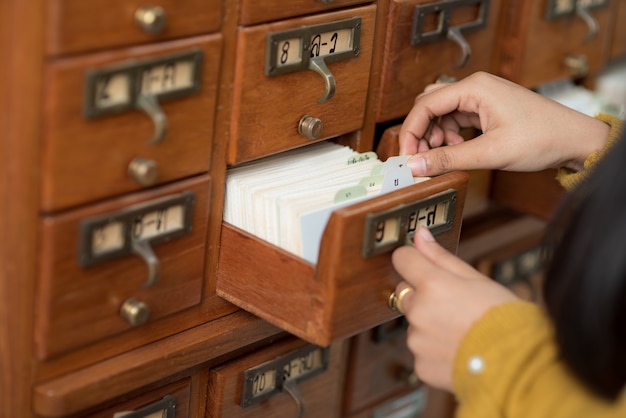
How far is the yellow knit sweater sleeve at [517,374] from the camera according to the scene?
0.83 m

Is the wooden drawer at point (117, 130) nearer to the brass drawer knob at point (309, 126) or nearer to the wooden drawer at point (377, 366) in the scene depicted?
the brass drawer knob at point (309, 126)

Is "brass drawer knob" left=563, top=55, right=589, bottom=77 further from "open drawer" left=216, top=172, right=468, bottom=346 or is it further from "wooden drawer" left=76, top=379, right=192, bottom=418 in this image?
"wooden drawer" left=76, top=379, right=192, bottom=418

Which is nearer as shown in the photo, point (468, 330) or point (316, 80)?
point (468, 330)

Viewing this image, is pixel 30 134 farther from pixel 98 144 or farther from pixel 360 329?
pixel 360 329

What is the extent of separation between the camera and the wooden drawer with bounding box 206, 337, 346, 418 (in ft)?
3.86

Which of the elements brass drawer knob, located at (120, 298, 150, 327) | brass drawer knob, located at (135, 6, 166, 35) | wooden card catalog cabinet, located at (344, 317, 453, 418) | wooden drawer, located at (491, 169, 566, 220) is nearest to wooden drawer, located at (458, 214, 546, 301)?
wooden drawer, located at (491, 169, 566, 220)

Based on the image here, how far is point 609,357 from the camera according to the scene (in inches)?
30.1

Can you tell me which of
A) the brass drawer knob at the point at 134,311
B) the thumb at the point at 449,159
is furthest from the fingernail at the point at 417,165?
the brass drawer knob at the point at 134,311

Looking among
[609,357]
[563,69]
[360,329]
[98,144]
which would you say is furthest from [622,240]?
[563,69]

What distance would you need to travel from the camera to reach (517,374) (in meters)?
0.86

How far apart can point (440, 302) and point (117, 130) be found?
0.34 meters

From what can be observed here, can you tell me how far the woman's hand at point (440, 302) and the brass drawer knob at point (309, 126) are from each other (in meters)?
0.19

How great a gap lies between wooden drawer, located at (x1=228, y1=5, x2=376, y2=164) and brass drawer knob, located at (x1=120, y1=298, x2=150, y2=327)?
0.17 metres

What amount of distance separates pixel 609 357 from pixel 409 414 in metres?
0.87
